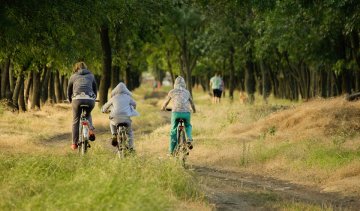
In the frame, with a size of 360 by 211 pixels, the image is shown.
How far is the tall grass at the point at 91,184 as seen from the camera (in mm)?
8578

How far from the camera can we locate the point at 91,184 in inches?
359

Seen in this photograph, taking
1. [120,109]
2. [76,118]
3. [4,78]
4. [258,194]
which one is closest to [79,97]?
[76,118]

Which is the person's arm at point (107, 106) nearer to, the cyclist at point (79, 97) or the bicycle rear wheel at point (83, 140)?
the cyclist at point (79, 97)

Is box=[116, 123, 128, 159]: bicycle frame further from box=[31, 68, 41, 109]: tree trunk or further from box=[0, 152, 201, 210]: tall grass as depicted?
box=[31, 68, 41, 109]: tree trunk

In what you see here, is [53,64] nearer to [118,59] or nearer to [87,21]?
[118,59]

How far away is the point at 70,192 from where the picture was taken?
29.9ft

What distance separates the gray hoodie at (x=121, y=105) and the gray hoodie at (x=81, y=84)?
609 millimetres

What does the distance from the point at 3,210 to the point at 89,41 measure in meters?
22.5

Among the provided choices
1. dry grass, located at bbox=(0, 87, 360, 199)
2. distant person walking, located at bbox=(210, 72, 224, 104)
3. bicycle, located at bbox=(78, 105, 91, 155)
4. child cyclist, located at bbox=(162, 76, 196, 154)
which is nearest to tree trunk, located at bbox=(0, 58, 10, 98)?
dry grass, located at bbox=(0, 87, 360, 199)

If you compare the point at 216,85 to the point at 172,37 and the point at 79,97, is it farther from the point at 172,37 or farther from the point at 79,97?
the point at 79,97

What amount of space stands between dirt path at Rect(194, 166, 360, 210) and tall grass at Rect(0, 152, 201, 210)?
2.82 feet

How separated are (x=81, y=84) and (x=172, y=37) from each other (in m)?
36.7

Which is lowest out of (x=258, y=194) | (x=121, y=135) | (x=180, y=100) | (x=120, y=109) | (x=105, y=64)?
(x=258, y=194)

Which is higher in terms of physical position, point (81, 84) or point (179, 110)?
point (81, 84)
